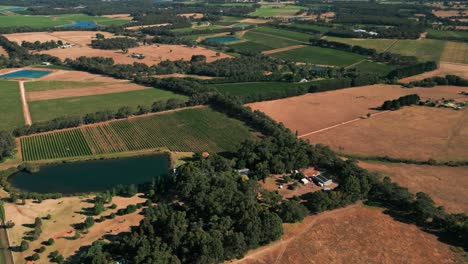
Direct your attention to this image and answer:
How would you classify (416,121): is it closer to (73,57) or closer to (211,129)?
(211,129)

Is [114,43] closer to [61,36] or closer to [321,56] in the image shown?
[61,36]

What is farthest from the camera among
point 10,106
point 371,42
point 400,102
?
point 371,42

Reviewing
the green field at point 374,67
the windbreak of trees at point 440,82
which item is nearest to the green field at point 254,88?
the green field at point 374,67

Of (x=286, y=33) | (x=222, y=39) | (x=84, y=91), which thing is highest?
(x=286, y=33)

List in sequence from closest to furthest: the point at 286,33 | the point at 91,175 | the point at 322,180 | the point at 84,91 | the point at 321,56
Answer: the point at 322,180, the point at 91,175, the point at 84,91, the point at 321,56, the point at 286,33

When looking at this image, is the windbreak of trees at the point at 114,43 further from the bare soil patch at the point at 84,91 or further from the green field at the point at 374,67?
the green field at the point at 374,67

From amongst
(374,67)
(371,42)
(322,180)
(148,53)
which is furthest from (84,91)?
(371,42)
